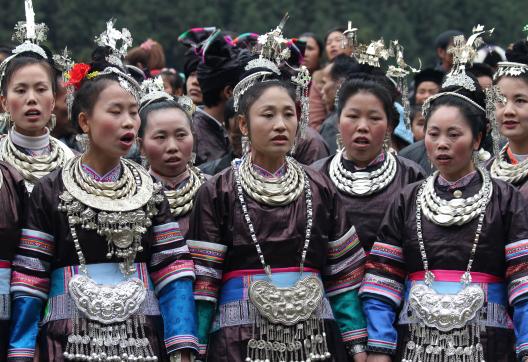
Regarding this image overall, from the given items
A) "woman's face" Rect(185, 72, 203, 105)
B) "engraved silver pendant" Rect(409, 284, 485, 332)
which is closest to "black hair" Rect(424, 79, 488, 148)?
"engraved silver pendant" Rect(409, 284, 485, 332)

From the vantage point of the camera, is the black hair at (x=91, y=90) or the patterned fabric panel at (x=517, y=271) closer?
the patterned fabric panel at (x=517, y=271)

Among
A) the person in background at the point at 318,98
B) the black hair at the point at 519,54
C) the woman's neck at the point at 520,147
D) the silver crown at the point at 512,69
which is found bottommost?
the woman's neck at the point at 520,147

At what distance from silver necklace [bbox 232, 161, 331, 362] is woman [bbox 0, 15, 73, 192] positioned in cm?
152

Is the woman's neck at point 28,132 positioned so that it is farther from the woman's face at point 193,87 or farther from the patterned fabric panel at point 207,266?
the woman's face at point 193,87

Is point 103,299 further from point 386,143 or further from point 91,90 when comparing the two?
point 386,143

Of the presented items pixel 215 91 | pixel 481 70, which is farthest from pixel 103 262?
pixel 481 70

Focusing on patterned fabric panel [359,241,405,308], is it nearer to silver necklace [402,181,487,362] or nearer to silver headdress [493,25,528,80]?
silver necklace [402,181,487,362]

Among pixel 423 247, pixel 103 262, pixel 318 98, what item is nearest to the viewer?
pixel 103 262

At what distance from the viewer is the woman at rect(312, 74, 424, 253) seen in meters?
7.35

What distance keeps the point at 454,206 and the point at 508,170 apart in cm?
72

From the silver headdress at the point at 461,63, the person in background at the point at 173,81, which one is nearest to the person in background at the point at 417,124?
the person in background at the point at 173,81

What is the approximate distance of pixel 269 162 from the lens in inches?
266

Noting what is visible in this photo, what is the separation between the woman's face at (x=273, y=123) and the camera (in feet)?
21.8

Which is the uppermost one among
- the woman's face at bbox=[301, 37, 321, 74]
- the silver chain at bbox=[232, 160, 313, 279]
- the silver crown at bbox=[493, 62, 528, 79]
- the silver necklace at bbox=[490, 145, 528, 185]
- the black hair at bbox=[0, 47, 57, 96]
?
the woman's face at bbox=[301, 37, 321, 74]
